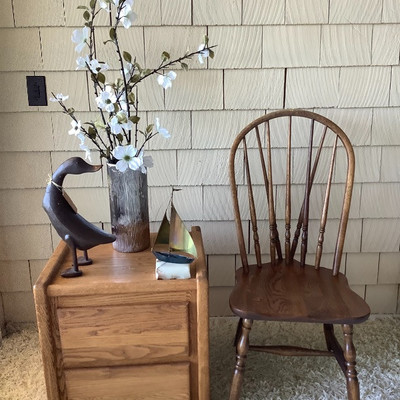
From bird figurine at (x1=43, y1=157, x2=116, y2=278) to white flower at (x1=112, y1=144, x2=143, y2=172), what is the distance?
8 centimetres

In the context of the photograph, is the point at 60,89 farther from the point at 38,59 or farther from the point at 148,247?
the point at 148,247

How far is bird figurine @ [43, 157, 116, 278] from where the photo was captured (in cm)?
148

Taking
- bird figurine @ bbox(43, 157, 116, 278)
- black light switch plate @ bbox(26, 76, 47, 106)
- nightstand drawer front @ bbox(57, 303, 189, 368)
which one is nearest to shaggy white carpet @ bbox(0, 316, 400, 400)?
nightstand drawer front @ bbox(57, 303, 189, 368)

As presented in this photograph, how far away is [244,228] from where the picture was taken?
2053 millimetres

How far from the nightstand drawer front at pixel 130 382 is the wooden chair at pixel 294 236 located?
0.19 meters

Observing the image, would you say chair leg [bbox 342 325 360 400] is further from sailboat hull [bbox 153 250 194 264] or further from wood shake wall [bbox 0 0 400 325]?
wood shake wall [bbox 0 0 400 325]

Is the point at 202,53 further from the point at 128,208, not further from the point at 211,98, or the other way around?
the point at 128,208

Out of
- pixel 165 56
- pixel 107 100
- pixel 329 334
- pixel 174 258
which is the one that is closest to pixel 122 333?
pixel 174 258

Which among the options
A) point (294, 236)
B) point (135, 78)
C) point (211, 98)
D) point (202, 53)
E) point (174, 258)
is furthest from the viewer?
point (211, 98)

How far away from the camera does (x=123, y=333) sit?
1.47 meters

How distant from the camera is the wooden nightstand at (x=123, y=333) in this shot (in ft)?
4.73

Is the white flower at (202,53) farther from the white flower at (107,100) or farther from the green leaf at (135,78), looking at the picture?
the white flower at (107,100)

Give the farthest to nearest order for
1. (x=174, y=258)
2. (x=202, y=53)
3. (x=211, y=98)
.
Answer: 1. (x=211, y=98)
2. (x=202, y=53)
3. (x=174, y=258)

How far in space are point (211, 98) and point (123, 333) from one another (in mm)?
974
